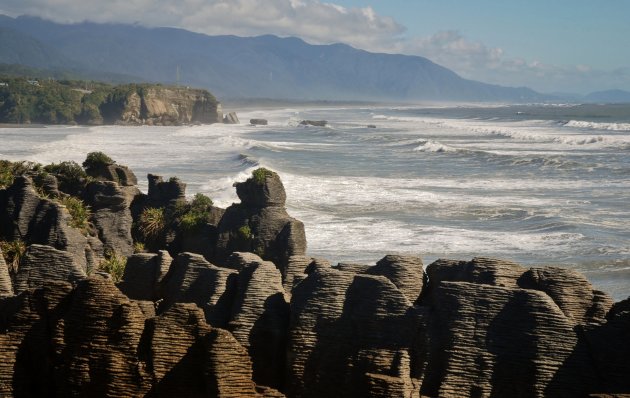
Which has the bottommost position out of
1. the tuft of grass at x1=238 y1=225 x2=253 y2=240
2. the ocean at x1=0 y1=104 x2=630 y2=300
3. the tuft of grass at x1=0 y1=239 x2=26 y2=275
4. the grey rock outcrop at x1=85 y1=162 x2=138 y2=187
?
the ocean at x1=0 y1=104 x2=630 y2=300

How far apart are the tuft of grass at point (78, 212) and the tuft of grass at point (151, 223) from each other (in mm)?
1538

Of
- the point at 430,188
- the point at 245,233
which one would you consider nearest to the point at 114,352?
the point at 245,233

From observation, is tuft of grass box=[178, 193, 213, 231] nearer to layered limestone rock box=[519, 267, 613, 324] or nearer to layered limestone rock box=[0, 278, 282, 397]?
layered limestone rock box=[0, 278, 282, 397]

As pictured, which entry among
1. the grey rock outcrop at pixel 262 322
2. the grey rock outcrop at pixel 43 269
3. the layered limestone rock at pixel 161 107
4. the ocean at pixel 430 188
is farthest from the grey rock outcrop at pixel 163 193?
the layered limestone rock at pixel 161 107

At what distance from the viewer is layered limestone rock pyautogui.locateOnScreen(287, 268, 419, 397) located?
1065 cm

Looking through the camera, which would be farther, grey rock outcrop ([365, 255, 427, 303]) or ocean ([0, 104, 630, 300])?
ocean ([0, 104, 630, 300])

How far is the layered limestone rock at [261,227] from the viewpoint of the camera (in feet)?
65.0

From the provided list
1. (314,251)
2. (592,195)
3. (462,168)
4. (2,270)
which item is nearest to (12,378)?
(2,270)

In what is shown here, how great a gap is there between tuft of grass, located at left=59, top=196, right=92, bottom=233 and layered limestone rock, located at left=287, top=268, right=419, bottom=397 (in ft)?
31.4

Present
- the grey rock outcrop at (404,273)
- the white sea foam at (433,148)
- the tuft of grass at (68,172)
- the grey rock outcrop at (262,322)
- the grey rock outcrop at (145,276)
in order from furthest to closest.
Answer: the white sea foam at (433,148)
the tuft of grass at (68,172)
the grey rock outcrop at (145,276)
the grey rock outcrop at (404,273)
the grey rock outcrop at (262,322)

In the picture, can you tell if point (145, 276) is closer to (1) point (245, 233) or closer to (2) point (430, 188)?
(1) point (245, 233)

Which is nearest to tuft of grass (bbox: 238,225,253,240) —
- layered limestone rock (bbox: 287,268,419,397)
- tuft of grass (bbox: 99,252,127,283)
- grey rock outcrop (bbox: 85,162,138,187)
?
tuft of grass (bbox: 99,252,127,283)

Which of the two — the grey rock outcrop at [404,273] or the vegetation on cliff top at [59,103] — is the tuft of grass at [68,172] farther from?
the vegetation on cliff top at [59,103]

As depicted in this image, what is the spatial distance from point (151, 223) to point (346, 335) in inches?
499
